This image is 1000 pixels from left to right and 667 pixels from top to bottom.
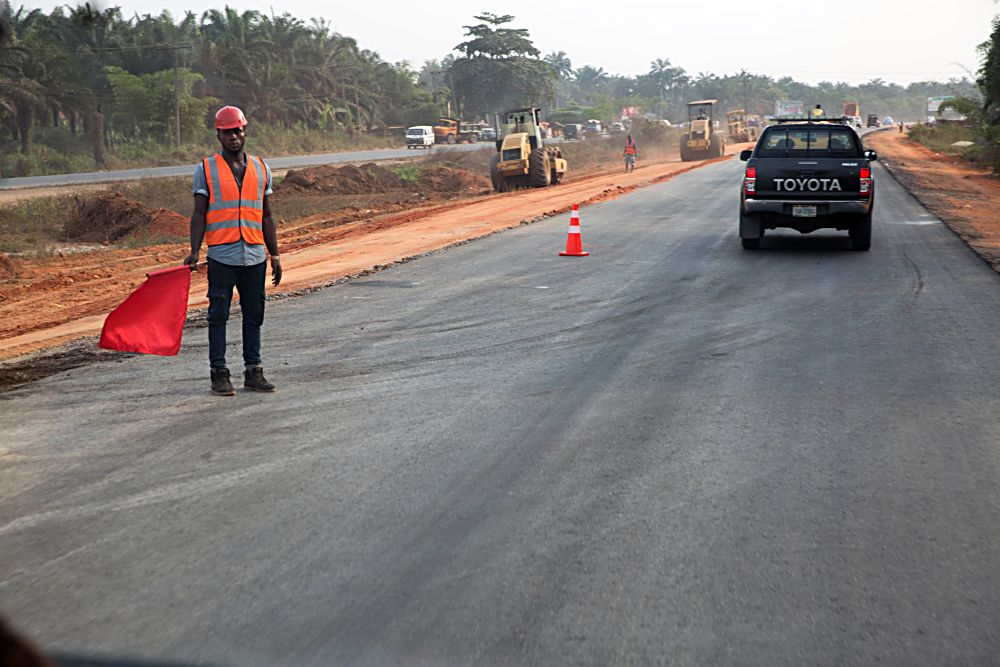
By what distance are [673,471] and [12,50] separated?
54018 millimetres

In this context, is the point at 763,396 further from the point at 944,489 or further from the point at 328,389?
the point at 328,389

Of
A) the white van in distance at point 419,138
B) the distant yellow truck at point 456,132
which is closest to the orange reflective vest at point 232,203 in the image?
the white van in distance at point 419,138

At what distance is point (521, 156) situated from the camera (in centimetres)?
3650

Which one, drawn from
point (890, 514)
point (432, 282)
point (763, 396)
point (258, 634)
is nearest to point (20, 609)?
point (258, 634)

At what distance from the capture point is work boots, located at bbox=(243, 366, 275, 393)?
8156 millimetres

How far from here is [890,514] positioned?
5.41 metres

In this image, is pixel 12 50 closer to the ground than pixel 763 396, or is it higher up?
A: higher up

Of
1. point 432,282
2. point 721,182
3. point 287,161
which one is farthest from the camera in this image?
point 287,161

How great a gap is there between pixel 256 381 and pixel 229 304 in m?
0.62

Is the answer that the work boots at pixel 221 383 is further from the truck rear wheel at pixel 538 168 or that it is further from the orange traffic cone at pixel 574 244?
the truck rear wheel at pixel 538 168

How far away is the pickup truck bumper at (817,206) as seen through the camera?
16203 millimetres

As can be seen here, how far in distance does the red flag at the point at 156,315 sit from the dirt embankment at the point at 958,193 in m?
11.3

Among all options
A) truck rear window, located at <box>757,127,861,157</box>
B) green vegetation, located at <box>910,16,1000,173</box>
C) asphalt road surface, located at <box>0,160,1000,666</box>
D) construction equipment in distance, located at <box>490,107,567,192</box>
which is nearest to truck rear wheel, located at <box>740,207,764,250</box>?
truck rear window, located at <box>757,127,861,157</box>

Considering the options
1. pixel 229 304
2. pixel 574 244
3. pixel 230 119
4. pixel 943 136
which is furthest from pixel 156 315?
pixel 943 136
